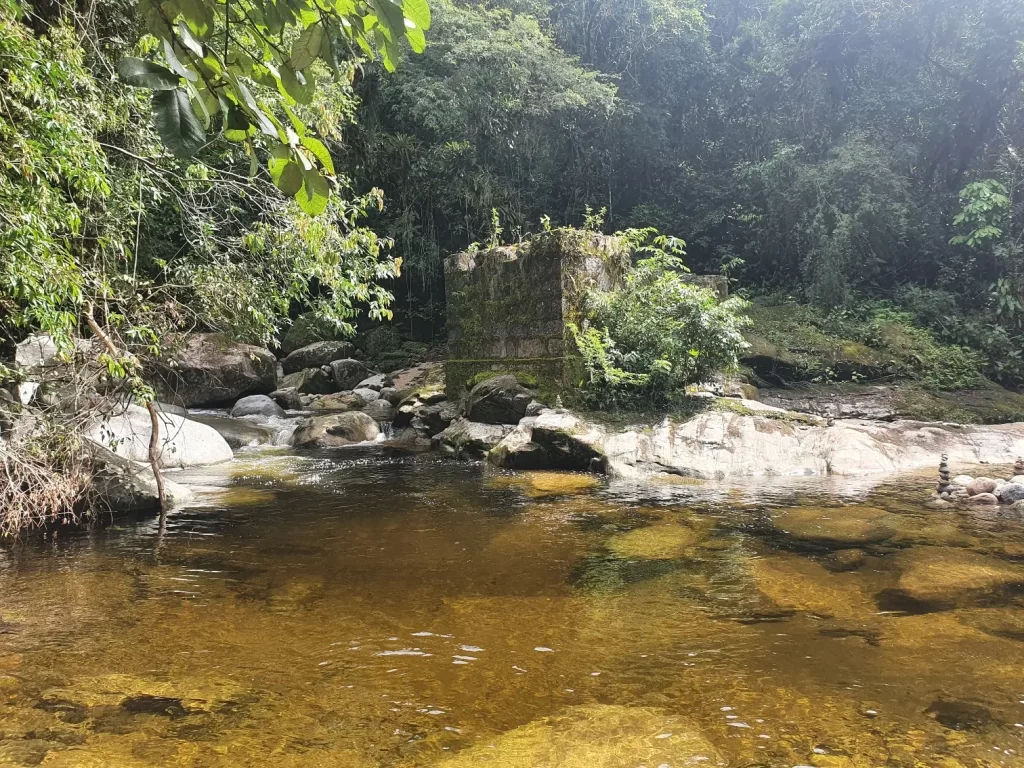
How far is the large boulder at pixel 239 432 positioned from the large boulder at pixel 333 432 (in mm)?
603

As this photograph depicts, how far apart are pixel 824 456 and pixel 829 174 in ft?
39.4

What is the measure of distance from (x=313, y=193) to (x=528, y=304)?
8.58 m

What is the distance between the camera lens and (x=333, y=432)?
10281 millimetres

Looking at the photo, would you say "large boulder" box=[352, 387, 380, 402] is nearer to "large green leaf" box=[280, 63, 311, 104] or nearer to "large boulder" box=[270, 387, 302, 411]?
"large boulder" box=[270, 387, 302, 411]

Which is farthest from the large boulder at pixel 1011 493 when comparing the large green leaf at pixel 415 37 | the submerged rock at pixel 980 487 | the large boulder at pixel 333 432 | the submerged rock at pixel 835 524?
the large boulder at pixel 333 432

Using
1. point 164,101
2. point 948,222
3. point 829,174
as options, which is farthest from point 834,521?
point 948,222

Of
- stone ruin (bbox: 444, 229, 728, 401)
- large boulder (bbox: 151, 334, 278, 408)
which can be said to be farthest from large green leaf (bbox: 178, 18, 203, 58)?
large boulder (bbox: 151, 334, 278, 408)

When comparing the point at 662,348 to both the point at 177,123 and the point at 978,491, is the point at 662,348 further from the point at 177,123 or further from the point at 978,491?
the point at 177,123

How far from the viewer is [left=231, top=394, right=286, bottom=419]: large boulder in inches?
494

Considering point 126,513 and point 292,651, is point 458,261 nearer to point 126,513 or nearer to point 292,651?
point 126,513

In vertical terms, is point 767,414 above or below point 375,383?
below

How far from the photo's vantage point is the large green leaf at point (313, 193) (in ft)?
3.34

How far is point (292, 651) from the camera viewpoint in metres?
2.69

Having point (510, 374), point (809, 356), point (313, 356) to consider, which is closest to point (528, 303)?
point (510, 374)
